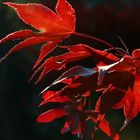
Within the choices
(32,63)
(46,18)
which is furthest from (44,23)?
(32,63)

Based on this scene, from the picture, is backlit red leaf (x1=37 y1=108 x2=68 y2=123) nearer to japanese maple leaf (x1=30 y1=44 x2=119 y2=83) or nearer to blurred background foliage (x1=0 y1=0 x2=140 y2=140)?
japanese maple leaf (x1=30 y1=44 x2=119 y2=83)

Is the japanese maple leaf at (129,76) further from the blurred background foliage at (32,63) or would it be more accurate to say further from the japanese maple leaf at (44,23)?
the blurred background foliage at (32,63)

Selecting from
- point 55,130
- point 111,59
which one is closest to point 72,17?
point 111,59

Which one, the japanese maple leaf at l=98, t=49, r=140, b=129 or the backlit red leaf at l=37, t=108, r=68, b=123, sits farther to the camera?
the backlit red leaf at l=37, t=108, r=68, b=123

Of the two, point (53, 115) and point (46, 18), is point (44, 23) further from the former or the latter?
point (53, 115)

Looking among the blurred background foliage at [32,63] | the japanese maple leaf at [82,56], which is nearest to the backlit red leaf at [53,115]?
the japanese maple leaf at [82,56]

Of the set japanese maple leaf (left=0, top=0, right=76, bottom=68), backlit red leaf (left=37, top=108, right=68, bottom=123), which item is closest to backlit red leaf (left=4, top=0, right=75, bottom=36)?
japanese maple leaf (left=0, top=0, right=76, bottom=68)
